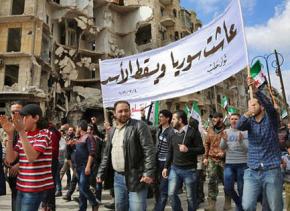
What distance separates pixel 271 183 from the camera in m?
3.73

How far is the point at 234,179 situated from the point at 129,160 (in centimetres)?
266

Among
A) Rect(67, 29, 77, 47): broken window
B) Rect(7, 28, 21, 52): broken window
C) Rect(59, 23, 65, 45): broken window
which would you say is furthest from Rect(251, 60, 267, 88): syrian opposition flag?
Rect(59, 23, 65, 45): broken window

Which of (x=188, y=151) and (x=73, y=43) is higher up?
(x=73, y=43)

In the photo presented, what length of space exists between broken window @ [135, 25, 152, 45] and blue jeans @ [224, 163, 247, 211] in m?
34.8

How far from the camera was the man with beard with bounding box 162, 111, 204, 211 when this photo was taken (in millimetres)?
4980

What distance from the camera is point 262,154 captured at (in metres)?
3.83

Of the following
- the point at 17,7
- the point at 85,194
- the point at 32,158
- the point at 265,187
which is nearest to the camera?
the point at 32,158

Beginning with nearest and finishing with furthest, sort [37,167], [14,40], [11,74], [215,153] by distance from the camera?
[37,167] < [215,153] < [14,40] < [11,74]

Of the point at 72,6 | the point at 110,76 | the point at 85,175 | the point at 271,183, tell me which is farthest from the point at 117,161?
the point at 72,6

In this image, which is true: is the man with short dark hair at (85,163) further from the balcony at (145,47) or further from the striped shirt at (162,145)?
the balcony at (145,47)

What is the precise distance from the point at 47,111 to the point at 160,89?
22.4 m

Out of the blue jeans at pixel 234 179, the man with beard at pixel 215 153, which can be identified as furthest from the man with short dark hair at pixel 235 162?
the man with beard at pixel 215 153

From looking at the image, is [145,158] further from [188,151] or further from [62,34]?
[62,34]

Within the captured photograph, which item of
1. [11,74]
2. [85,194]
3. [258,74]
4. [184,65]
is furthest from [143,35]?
[258,74]
